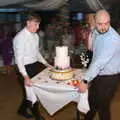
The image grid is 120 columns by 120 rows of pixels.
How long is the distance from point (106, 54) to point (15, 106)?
6.69 feet

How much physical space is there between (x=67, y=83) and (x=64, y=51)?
33 cm

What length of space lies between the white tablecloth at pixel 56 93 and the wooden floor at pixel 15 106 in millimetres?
783

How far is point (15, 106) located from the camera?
13.4 feet

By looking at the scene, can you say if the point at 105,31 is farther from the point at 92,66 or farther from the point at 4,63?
the point at 4,63

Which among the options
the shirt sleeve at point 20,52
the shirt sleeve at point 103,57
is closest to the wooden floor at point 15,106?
the shirt sleeve at point 20,52

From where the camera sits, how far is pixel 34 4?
620 centimetres

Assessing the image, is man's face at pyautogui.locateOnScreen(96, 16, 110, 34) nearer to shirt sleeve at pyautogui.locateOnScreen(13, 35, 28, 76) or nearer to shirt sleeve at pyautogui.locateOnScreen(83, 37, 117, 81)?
shirt sleeve at pyautogui.locateOnScreen(83, 37, 117, 81)

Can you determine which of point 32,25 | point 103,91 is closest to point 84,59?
point 103,91

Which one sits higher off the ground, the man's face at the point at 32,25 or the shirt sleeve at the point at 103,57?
the man's face at the point at 32,25

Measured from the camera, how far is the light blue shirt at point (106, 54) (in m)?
2.44

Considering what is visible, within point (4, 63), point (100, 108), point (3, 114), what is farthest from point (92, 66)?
point (4, 63)

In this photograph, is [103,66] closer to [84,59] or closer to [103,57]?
[103,57]

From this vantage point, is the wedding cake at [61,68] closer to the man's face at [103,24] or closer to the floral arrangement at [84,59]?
the floral arrangement at [84,59]

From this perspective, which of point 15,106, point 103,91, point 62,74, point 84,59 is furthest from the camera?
point 15,106
